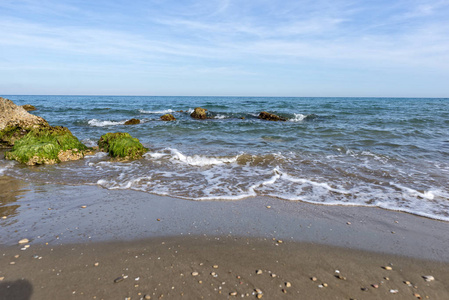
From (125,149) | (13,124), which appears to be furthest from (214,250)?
(13,124)

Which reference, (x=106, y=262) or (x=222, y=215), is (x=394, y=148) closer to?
(x=222, y=215)

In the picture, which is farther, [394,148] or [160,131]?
[160,131]

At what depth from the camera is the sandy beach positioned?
272cm

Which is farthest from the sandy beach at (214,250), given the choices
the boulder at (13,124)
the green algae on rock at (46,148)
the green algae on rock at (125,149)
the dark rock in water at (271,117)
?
the dark rock in water at (271,117)

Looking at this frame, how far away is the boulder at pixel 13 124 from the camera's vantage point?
1033 centimetres

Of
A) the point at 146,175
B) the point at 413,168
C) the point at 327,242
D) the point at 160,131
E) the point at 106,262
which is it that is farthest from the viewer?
the point at 160,131

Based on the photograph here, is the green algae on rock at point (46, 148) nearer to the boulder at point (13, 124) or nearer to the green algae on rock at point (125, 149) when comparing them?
the green algae on rock at point (125, 149)

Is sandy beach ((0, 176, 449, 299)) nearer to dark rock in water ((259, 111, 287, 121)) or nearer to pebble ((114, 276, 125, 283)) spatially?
pebble ((114, 276, 125, 283))

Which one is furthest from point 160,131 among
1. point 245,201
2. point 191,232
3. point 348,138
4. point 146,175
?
point 191,232

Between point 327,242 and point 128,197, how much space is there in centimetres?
383

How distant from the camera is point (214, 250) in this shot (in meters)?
3.46

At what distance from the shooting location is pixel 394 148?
1048 cm

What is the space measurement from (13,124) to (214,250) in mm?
11394

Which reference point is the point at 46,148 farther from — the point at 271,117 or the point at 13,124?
the point at 271,117
